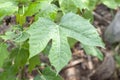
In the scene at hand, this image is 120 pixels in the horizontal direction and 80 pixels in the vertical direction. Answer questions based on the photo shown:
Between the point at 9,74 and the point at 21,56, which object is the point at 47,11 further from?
the point at 9,74

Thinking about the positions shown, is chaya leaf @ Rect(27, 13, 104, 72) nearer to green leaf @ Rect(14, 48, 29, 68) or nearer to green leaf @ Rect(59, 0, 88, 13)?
green leaf @ Rect(59, 0, 88, 13)

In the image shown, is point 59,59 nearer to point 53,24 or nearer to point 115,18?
point 53,24

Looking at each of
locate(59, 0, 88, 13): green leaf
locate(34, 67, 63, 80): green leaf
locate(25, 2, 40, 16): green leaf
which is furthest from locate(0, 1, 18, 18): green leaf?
locate(34, 67, 63, 80): green leaf

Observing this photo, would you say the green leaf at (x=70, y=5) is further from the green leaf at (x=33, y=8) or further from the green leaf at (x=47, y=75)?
the green leaf at (x=47, y=75)

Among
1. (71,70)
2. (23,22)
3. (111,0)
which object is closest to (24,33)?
(23,22)

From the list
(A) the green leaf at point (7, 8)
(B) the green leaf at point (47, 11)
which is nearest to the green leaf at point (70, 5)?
(B) the green leaf at point (47, 11)
